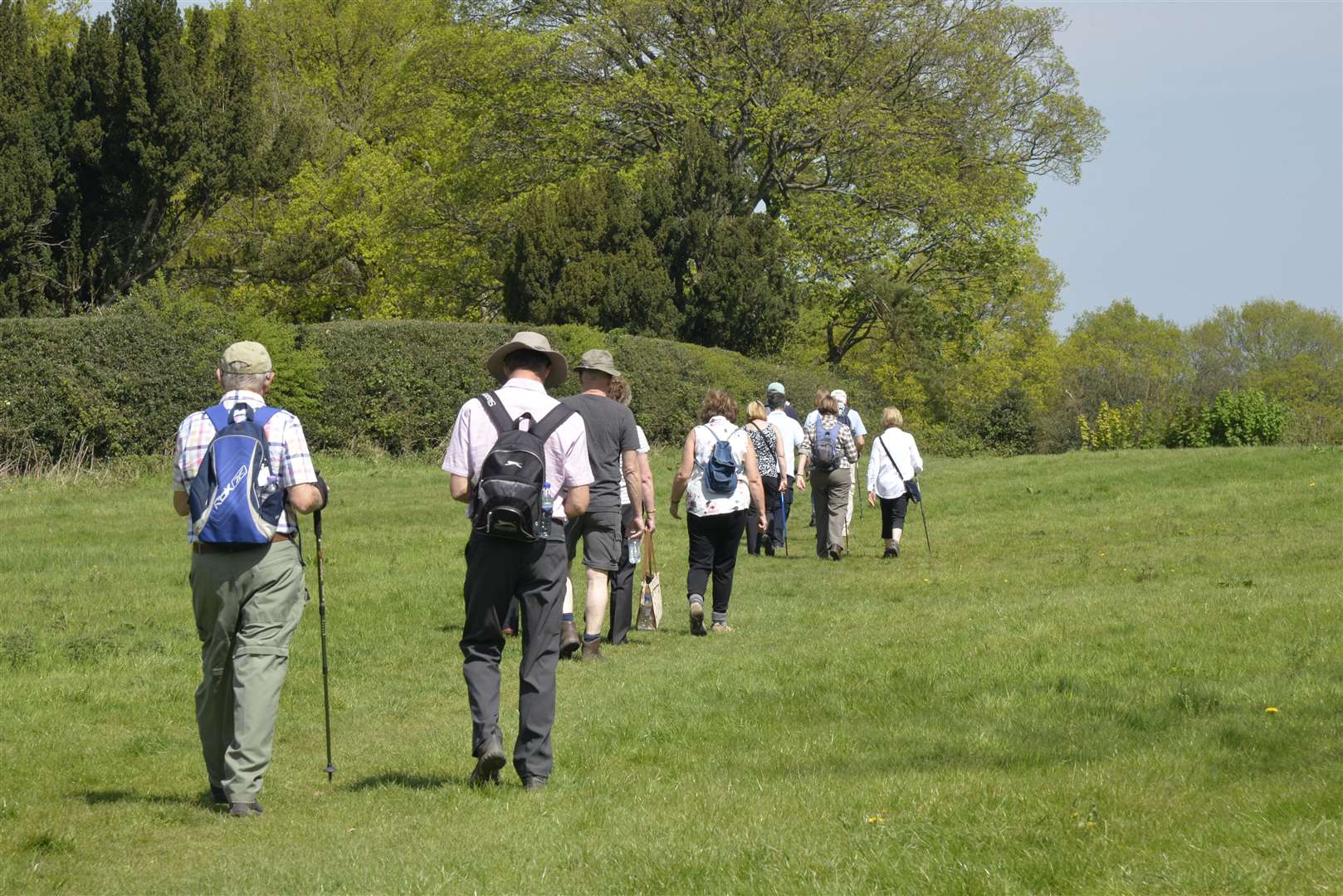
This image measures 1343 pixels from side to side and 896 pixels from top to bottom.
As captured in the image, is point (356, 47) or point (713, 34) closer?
point (713, 34)

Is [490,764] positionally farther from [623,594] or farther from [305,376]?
[305,376]

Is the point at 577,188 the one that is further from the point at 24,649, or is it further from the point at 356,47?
the point at 24,649

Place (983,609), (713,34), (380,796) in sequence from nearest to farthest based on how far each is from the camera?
(380,796)
(983,609)
(713,34)

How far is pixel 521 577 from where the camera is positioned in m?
7.23

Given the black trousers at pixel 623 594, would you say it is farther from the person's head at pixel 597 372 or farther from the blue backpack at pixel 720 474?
the person's head at pixel 597 372

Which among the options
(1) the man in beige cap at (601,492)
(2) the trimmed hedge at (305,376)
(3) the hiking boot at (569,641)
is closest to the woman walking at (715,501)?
(1) the man in beige cap at (601,492)

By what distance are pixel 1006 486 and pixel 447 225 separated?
20.2 meters

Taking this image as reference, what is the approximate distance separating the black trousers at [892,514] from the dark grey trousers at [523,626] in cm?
1156

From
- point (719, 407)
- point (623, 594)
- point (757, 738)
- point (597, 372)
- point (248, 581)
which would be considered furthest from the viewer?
point (719, 407)

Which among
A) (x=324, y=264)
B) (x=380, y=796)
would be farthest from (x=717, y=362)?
(x=380, y=796)

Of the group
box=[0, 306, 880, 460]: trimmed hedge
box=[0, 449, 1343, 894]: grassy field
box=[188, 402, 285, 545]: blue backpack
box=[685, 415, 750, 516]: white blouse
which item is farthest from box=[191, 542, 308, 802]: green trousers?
box=[0, 306, 880, 460]: trimmed hedge

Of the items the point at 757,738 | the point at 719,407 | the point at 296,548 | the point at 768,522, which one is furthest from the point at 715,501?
the point at 768,522

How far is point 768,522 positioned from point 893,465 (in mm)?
1978

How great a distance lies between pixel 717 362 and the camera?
3434 cm
